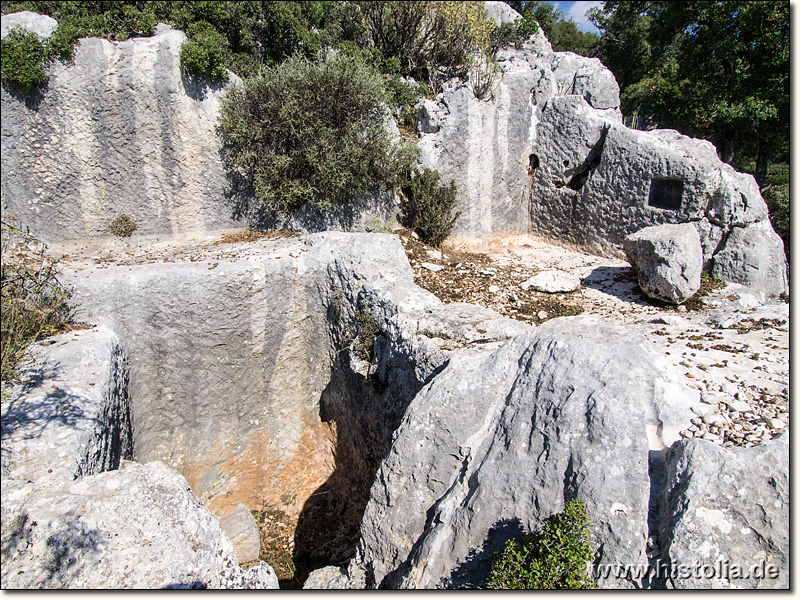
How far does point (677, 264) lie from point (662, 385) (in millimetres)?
4765

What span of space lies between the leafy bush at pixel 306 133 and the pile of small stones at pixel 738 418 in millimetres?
7226

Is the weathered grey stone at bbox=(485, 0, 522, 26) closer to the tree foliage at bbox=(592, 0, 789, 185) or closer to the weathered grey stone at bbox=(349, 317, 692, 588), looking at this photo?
the tree foliage at bbox=(592, 0, 789, 185)

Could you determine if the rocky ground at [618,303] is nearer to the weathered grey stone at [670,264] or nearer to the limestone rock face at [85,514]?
the weathered grey stone at [670,264]

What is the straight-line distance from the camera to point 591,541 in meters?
3.60

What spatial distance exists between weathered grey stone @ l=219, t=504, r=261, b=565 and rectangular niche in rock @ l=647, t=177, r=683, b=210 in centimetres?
→ 990

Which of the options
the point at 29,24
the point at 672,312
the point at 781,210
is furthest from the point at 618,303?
the point at 29,24

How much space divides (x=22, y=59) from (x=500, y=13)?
37.1ft

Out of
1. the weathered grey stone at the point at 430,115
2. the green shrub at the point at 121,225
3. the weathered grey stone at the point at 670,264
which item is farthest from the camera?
the weathered grey stone at the point at 430,115

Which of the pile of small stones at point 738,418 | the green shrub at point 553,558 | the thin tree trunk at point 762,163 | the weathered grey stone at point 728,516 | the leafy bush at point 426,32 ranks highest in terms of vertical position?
the leafy bush at point 426,32

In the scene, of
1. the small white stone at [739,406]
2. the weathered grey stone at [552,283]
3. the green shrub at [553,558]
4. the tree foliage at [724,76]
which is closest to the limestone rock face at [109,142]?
the weathered grey stone at [552,283]

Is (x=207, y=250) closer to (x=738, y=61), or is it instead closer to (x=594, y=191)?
(x=594, y=191)

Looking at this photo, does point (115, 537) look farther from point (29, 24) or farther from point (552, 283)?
point (29, 24)

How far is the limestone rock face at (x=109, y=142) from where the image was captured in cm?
823

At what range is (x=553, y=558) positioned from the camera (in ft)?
11.1
